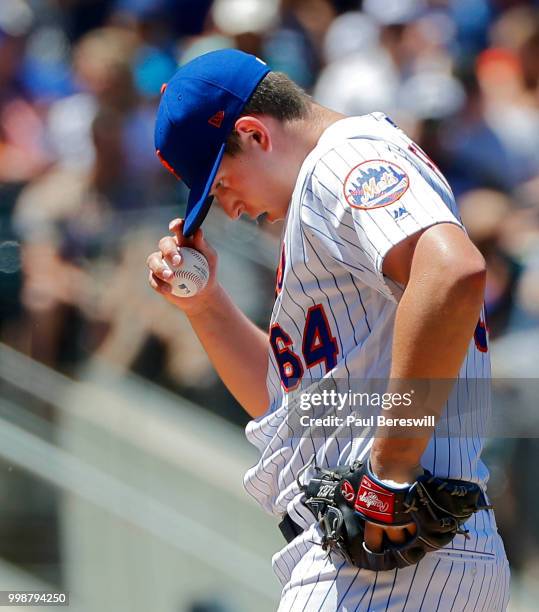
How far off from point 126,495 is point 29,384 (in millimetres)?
597

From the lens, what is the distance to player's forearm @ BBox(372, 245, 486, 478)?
1.81m

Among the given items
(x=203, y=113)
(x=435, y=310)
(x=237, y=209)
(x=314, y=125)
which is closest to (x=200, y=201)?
(x=237, y=209)

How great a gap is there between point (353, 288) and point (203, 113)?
0.51 meters

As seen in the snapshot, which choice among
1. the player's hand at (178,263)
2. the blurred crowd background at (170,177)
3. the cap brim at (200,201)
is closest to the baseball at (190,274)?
the player's hand at (178,263)

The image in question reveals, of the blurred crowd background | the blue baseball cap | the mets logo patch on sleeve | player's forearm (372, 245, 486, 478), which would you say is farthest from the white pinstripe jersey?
the blurred crowd background

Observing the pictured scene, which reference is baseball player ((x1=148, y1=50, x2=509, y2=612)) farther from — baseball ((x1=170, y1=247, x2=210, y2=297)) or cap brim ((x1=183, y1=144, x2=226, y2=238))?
baseball ((x1=170, y1=247, x2=210, y2=297))

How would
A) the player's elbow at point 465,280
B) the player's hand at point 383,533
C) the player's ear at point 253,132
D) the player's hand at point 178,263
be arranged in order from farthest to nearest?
1. the player's hand at point 178,263
2. the player's ear at point 253,132
3. the player's hand at point 383,533
4. the player's elbow at point 465,280

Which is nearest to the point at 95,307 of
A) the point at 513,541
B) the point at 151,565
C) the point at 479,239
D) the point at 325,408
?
the point at 151,565

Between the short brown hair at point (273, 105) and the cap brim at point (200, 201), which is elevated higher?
the short brown hair at point (273, 105)

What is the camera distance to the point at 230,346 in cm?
265

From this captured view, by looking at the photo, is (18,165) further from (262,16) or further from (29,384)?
(262,16)

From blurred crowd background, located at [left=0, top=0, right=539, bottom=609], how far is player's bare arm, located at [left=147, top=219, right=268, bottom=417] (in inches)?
57.2

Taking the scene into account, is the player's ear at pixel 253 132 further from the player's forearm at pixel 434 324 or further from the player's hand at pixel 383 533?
the player's hand at pixel 383 533

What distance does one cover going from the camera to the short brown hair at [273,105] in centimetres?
222
